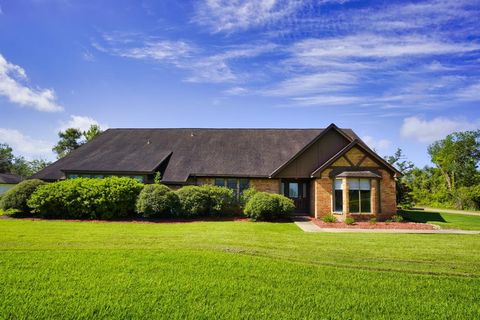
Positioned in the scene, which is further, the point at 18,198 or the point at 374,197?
the point at 18,198

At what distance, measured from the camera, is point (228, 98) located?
2195 centimetres

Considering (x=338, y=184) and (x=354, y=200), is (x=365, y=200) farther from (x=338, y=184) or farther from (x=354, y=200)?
(x=338, y=184)

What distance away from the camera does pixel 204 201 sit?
59.6 feet

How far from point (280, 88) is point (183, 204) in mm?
9018

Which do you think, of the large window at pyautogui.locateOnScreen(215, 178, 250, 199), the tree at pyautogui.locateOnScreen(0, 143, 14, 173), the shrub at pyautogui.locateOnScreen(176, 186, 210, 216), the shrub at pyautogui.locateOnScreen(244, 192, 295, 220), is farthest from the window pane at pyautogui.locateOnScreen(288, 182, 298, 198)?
the tree at pyautogui.locateOnScreen(0, 143, 14, 173)

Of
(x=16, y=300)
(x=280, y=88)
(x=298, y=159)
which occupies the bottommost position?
(x=16, y=300)

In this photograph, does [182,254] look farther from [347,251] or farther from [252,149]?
[252,149]

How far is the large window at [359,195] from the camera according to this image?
18.1 meters

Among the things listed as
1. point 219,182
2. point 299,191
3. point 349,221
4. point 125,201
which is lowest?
point 349,221

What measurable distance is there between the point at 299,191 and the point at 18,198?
17.3 m

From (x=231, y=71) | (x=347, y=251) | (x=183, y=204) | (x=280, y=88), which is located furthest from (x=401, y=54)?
(x=183, y=204)

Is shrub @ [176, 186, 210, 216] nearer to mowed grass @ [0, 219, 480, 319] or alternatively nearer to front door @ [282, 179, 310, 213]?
front door @ [282, 179, 310, 213]

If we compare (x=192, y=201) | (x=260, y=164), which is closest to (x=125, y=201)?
(x=192, y=201)

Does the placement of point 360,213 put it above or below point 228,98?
below
